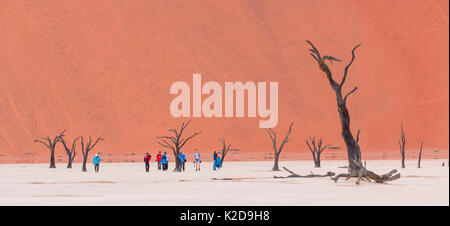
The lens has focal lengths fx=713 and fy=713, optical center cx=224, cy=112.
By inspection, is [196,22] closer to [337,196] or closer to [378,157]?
[378,157]

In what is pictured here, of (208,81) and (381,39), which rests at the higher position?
(381,39)

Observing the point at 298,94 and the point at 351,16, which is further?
the point at 351,16

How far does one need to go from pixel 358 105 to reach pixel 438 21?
20.6 meters

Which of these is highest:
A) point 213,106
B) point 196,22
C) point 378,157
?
point 196,22

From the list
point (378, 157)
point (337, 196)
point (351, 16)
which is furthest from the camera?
point (351, 16)

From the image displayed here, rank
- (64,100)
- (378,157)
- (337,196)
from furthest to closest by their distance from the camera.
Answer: (64,100), (378,157), (337,196)

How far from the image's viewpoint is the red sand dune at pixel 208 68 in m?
89.4

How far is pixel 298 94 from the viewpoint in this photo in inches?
3775

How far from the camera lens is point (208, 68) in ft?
312

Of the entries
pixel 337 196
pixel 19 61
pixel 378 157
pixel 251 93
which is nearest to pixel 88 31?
pixel 19 61

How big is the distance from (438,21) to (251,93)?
33685mm

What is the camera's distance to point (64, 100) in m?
90.7

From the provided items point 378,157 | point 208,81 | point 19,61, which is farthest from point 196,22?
point 378,157

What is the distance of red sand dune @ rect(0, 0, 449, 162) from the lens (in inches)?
3519
